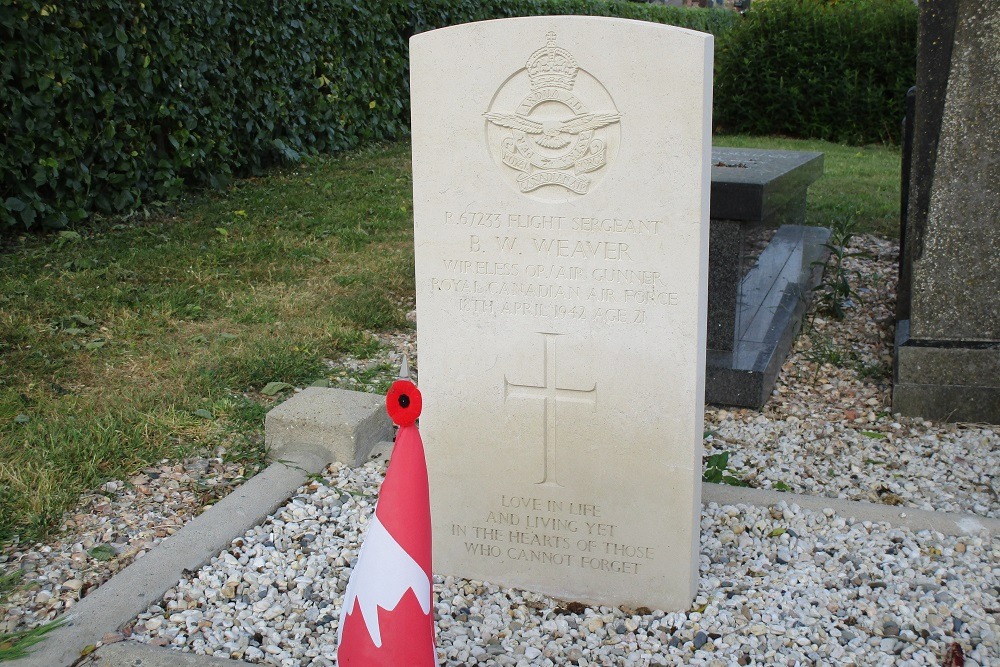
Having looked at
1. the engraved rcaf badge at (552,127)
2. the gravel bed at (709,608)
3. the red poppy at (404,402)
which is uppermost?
the engraved rcaf badge at (552,127)

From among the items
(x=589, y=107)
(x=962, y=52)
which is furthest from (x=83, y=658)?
(x=962, y=52)

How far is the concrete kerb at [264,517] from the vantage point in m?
2.41

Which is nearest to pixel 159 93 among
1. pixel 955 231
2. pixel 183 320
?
pixel 183 320

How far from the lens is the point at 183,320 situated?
5.08 meters

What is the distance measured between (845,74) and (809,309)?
8214 mm

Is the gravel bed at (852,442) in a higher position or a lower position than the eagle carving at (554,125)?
lower

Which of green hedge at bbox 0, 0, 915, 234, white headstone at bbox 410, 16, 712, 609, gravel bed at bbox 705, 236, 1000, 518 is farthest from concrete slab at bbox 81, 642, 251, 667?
green hedge at bbox 0, 0, 915, 234

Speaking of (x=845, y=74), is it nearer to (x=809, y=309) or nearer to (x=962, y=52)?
(x=809, y=309)

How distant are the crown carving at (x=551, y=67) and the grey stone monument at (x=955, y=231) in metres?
2.19

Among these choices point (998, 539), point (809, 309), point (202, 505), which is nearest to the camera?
point (998, 539)

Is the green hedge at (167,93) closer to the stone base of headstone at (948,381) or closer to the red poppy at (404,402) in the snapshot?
the red poppy at (404,402)

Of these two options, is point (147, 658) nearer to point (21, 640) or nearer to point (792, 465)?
point (21, 640)

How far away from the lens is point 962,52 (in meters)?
3.86

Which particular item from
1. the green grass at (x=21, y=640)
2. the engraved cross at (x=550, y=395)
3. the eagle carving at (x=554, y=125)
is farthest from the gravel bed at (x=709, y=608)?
the eagle carving at (x=554, y=125)
